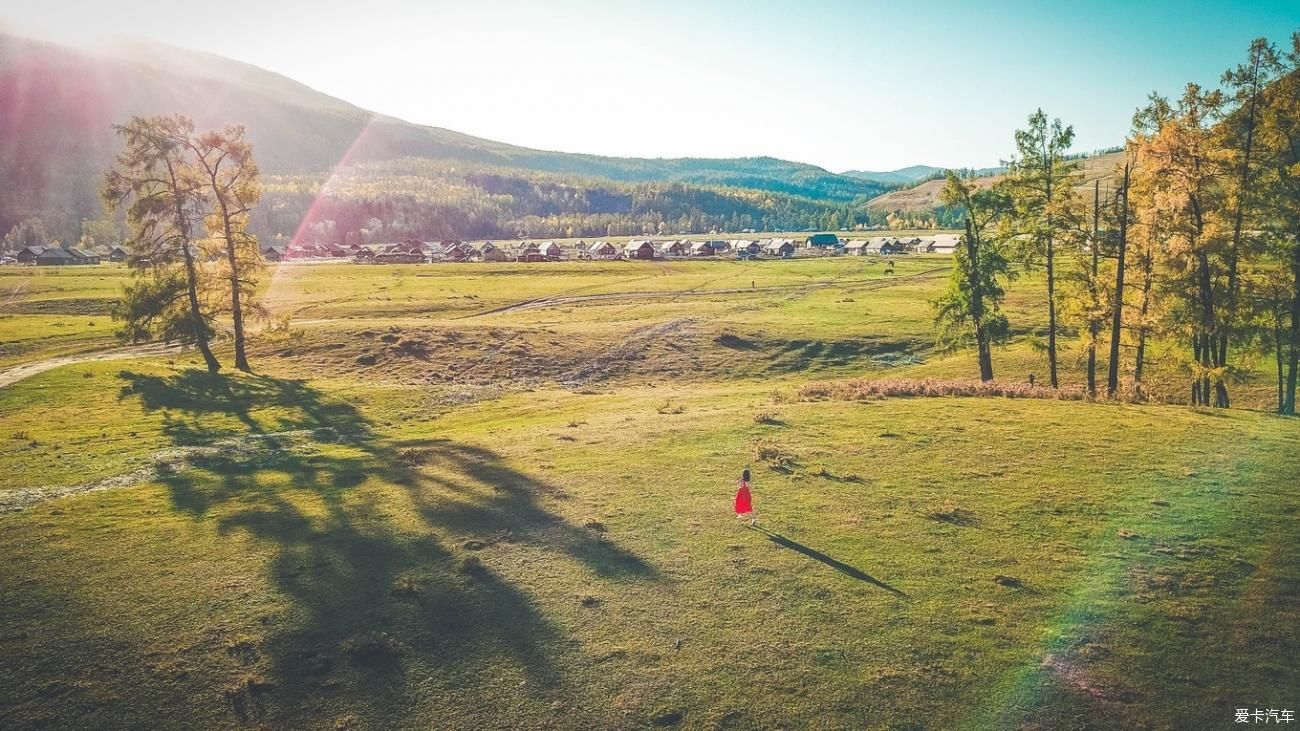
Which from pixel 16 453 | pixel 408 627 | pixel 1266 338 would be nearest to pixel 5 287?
pixel 16 453

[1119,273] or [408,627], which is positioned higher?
[1119,273]

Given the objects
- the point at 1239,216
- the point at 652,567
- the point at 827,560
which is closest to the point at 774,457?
the point at 827,560

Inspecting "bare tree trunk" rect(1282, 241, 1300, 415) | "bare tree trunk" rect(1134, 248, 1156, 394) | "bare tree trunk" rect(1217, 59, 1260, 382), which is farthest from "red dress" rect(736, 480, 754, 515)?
"bare tree trunk" rect(1282, 241, 1300, 415)

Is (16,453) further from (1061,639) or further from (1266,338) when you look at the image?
(1266,338)

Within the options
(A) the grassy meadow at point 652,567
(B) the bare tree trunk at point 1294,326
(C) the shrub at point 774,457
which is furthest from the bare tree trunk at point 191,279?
(B) the bare tree trunk at point 1294,326

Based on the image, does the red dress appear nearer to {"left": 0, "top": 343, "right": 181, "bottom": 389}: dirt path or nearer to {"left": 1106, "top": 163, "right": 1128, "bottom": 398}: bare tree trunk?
{"left": 1106, "top": 163, "right": 1128, "bottom": 398}: bare tree trunk

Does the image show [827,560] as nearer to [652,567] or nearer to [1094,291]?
[652,567]
